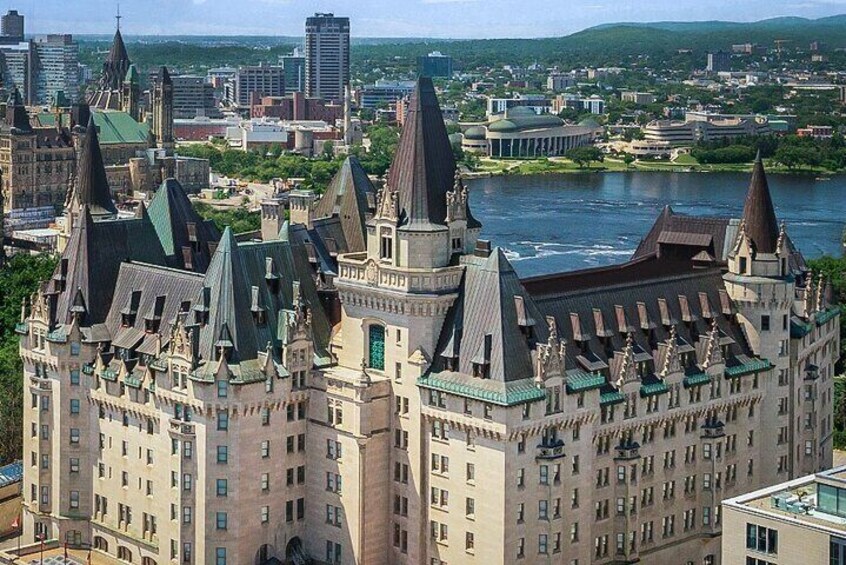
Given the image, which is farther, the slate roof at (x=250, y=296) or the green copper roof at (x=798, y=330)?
the green copper roof at (x=798, y=330)

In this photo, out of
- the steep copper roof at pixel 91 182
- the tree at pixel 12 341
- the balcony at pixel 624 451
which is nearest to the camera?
the balcony at pixel 624 451

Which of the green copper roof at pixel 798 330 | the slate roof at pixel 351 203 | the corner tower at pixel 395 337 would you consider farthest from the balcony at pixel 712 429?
the slate roof at pixel 351 203

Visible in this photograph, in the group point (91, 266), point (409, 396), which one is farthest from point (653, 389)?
point (91, 266)


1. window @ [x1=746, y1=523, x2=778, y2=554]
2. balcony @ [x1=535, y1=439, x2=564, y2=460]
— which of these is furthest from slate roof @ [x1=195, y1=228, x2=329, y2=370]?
window @ [x1=746, y1=523, x2=778, y2=554]

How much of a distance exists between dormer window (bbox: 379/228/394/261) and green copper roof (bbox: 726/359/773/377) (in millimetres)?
16305

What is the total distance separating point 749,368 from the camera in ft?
266

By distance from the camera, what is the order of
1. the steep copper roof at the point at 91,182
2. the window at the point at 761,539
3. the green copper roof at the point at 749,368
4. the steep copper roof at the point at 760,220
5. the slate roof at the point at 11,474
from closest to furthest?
1. the window at the point at 761,539
2. the green copper roof at the point at 749,368
3. the steep copper roof at the point at 760,220
4. the slate roof at the point at 11,474
5. the steep copper roof at the point at 91,182

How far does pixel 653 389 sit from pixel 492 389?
29.0ft

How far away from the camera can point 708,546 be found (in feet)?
264

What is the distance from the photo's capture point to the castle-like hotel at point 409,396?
73.1 m

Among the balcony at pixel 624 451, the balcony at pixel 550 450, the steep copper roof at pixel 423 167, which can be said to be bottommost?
the balcony at pixel 624 451

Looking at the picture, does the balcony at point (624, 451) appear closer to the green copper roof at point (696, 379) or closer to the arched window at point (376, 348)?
the green copper roof at point (696, 379)

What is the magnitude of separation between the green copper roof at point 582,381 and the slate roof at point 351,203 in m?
20.9

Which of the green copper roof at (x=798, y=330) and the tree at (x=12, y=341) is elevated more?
the green copper roof at (x=798, y=330)
